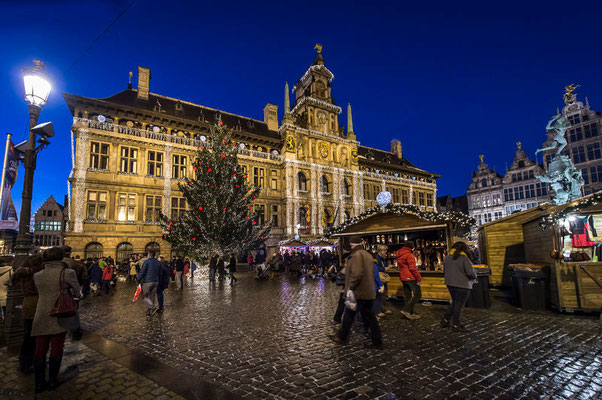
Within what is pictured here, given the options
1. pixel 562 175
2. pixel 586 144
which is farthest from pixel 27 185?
pixel 586 144

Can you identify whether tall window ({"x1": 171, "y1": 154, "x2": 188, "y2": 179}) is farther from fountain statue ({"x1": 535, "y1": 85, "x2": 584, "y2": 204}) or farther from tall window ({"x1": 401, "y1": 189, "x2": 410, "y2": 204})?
tall window ({"x1": 401, "y1": 189, "x2": 410, "y2": 204})

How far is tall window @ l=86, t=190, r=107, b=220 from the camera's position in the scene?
24203 millimetres

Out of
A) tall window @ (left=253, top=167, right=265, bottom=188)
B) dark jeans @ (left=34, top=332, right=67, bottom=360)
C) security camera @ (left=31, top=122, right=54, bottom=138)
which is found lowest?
dark jeans @ (left=34, top=332, right=67, bottom=360)

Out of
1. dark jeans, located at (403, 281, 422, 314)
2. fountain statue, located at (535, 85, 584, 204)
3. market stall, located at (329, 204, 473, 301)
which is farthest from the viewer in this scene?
fountain statue, located at (535, 85, 584, 204)

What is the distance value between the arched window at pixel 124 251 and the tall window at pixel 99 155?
21.9 feet

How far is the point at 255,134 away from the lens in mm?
32844

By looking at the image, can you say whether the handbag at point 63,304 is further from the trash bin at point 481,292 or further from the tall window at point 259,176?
the tall window at point 259,176

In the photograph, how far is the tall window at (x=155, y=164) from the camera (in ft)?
89.7

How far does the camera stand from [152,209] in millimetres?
26859

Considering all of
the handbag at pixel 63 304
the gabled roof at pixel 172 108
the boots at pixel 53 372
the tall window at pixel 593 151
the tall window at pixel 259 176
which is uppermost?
the gabled roof at pixel 172 108

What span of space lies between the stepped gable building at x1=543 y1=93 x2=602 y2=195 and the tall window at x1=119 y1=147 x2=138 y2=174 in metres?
45.4

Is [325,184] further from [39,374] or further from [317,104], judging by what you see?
[39,374]

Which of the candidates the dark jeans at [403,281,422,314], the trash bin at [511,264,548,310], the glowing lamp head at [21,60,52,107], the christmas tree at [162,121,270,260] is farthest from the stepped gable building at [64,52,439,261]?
the trash bin at [511,264,548,310]

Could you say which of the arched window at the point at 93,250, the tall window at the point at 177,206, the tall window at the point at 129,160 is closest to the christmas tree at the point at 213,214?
the tall window at the point at 177,206
